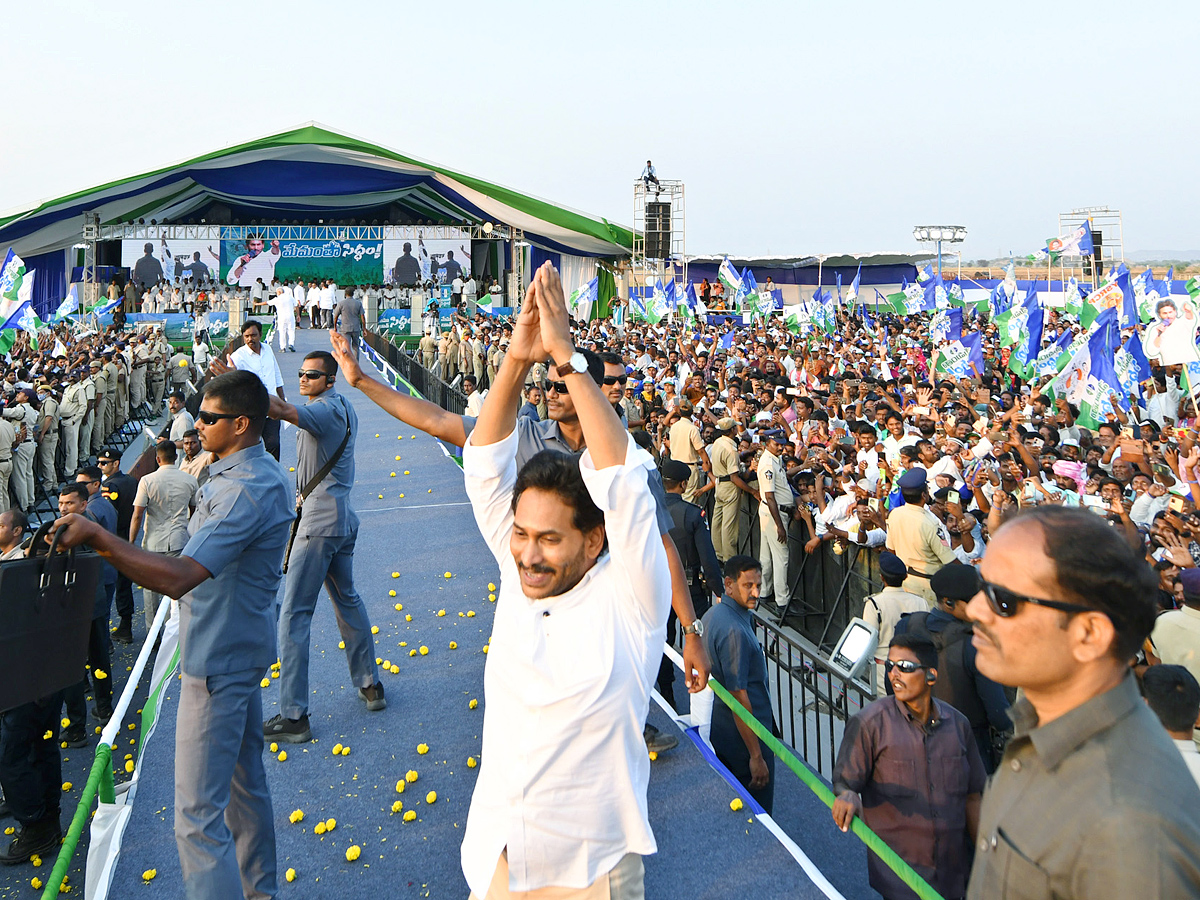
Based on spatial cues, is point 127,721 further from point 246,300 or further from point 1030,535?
point 246,300

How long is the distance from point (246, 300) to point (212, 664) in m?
30.3

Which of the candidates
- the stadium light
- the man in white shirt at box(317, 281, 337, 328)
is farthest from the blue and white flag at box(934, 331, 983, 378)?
the stadium light

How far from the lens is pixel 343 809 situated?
4.19 meters

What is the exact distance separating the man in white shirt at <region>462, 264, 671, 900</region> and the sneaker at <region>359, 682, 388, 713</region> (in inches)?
118

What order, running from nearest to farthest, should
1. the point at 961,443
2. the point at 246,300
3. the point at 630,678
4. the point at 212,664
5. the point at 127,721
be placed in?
1. the point at 630,678
2. the point at 212,664
3. the point at 127,721
4. the point at 961,443
5. the point at 246,300

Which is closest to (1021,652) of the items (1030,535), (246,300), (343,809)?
(1030,535)

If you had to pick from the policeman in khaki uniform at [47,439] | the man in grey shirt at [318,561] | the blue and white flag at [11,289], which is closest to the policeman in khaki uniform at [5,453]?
the blue and white flag at [11,289]

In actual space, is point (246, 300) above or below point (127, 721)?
above

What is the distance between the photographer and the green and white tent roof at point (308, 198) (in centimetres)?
2709

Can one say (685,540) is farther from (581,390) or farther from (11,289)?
(11,289)

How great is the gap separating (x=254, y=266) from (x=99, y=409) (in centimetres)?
1981

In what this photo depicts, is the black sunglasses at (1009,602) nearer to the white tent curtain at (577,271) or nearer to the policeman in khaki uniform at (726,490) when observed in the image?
the policeman in khaki uniform at (726,490)

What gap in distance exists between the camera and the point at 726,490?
9.86 metres

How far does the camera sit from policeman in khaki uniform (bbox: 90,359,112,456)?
16.1 m
